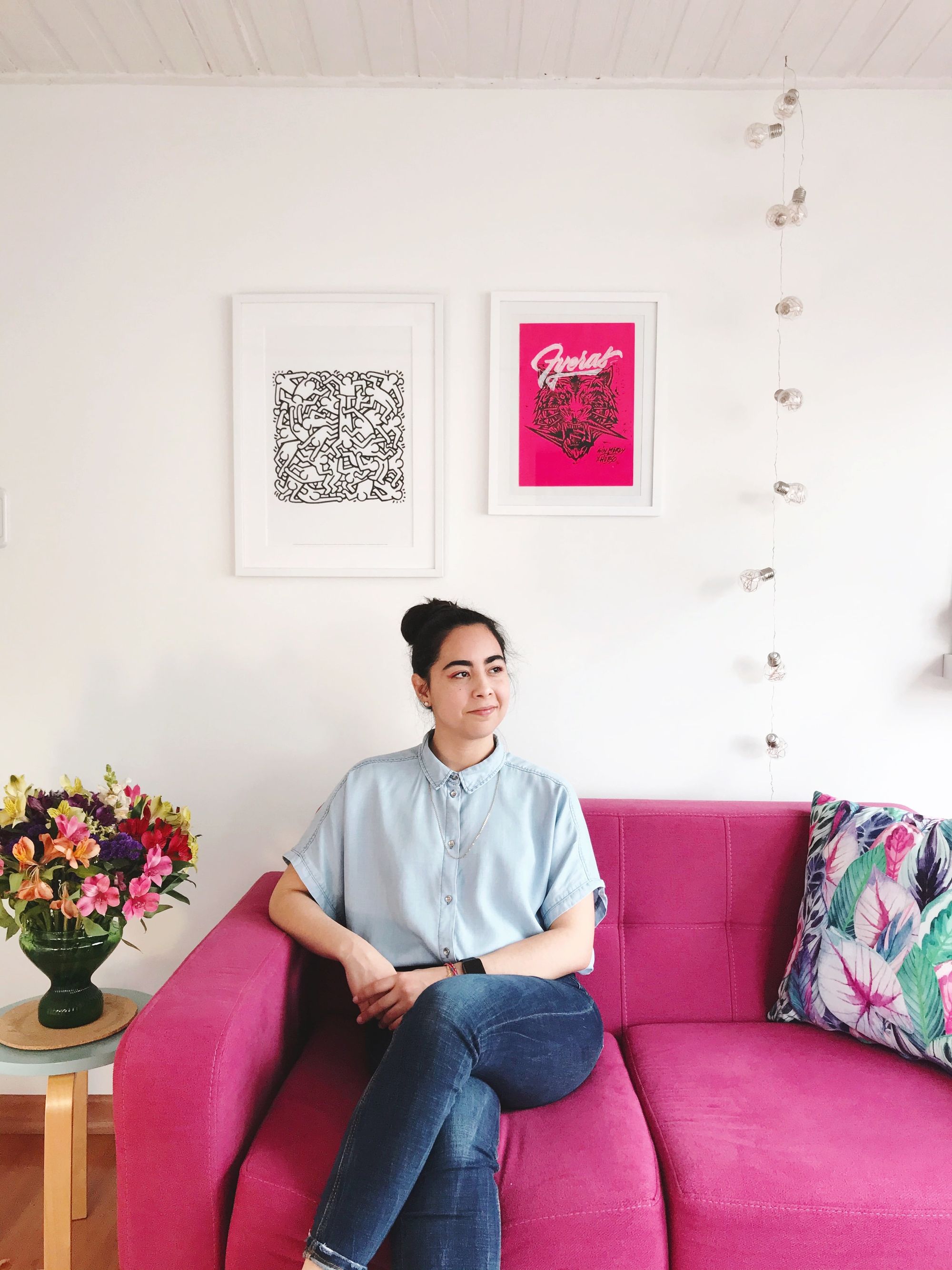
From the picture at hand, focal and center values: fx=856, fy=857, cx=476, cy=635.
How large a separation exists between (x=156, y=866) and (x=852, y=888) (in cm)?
134

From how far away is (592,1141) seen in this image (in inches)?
52.7

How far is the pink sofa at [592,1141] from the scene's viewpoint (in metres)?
1.22

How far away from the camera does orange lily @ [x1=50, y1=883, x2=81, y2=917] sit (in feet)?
5.01

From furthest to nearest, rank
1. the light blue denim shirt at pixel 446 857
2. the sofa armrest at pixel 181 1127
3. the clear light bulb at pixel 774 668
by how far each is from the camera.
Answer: the clear light bulb at pixel 774 668, the light blue denim shirt at pixel 446 857, the sofa armrest at pixel 181 1127

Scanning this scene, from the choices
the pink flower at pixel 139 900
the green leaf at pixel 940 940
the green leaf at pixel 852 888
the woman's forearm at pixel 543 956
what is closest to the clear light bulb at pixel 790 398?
the green leaf at pixel 852 888

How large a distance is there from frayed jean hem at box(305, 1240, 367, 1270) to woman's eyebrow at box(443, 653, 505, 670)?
944 mm

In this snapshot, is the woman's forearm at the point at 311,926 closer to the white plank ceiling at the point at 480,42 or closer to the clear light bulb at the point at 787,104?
the white plank ceiling at the point at 480,42

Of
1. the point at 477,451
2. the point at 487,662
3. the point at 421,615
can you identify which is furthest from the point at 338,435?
the point at 487,662

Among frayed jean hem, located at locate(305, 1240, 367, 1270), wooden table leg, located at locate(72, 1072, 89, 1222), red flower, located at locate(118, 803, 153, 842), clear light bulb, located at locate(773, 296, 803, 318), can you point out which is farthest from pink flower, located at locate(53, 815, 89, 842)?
clear light bulb, located at locate(773, 296, 803, 318)

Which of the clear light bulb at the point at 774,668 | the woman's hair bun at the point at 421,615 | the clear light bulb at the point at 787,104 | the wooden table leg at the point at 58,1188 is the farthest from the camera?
the clear light bulb at the point at 774,668

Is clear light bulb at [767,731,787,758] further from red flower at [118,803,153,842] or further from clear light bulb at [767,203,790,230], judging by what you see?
red flower at [118,803,153,842]

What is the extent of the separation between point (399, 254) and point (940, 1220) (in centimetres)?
211

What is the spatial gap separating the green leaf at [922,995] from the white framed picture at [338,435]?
126 cm

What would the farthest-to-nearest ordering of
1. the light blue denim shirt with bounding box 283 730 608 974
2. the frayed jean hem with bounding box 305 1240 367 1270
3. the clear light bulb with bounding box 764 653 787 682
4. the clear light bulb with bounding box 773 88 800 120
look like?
1. the clear light bulb with bounding box 764 653 787 682
2. the clear light bulb with bounding box 773 88 800 120
3. the light blue denim shirt with bounding box 283 730 608 974
4. the frayed jean hem with bounding box 305 1240 367 1270
